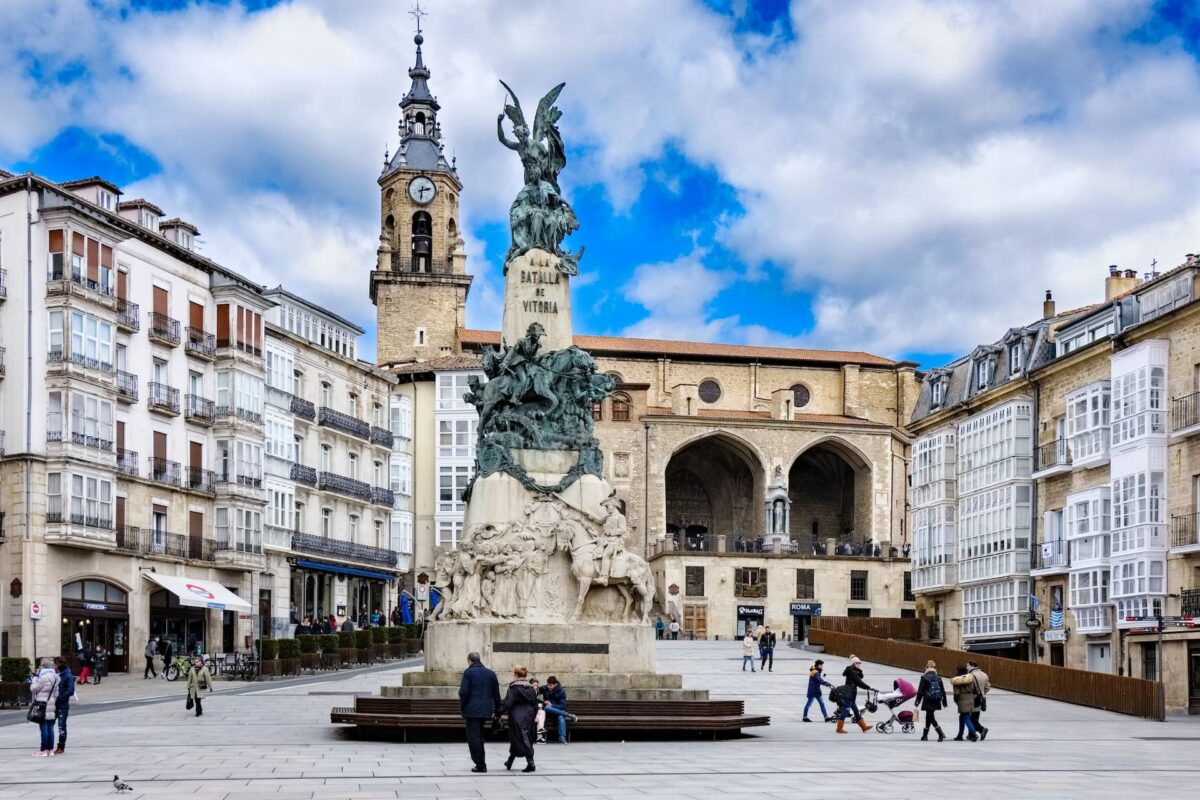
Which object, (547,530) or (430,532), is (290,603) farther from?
(547,530)

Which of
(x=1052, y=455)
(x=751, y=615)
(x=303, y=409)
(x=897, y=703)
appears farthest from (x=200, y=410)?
(x=751, y=615)

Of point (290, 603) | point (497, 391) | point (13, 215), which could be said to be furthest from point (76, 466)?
point (497, 391)

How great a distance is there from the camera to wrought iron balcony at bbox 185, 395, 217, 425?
57062mm

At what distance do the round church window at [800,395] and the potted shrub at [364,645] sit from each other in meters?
48.2

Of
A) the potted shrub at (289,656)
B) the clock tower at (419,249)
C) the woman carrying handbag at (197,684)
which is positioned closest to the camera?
the woman carrying handbag at (197,684)

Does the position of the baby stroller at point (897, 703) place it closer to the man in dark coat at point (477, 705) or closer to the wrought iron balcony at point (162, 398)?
the man in dark coat at point (477, 705)

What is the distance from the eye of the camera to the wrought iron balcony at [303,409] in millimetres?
66438

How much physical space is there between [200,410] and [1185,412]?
31797 mm

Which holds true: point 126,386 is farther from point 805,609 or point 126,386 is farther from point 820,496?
point 820,496

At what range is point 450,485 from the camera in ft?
256

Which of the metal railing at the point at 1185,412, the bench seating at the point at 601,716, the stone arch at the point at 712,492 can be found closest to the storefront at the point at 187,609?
the bench seating at the point at 601,716

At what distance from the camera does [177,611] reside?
54.8 m

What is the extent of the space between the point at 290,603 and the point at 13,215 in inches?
845

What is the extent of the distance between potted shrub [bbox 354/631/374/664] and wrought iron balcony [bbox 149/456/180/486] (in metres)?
8.62
